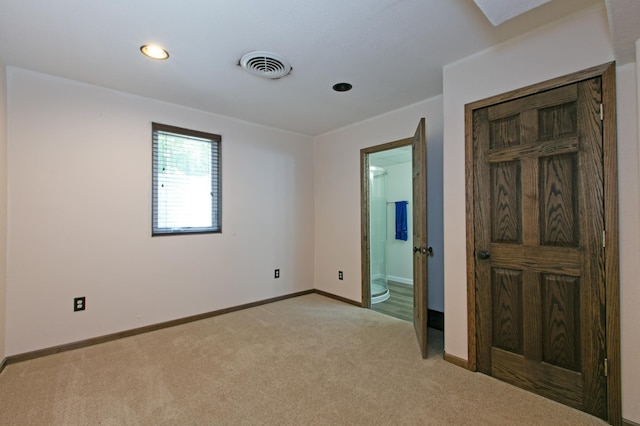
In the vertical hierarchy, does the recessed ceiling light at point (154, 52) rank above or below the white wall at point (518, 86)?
above

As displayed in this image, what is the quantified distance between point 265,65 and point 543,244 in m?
2.41

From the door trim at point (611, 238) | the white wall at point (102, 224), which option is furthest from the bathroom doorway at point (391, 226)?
the door trim at point (611, 238)

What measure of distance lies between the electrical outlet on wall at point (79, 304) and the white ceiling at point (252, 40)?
1999 millimetres

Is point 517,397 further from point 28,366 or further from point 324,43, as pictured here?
point 28,366

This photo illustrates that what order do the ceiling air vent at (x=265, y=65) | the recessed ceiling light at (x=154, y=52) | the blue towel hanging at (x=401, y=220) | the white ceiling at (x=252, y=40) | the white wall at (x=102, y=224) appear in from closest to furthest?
1. the white ceiling at (x=252, y=40)
2. the recessed ceiling light at (x=154, y=52)
3. the ceiling air vent at (x=265, y=65)
4. the white wall at (x=102, y=224)
5. the blue towel hanging at (x=401, y=220)

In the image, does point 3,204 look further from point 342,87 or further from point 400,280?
point 400,280

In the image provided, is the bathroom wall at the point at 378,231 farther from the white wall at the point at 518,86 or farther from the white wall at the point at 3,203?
the white wall at the point at 3,203

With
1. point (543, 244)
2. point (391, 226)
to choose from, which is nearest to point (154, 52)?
point (543, 244)

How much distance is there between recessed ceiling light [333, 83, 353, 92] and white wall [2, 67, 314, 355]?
1.53 metres

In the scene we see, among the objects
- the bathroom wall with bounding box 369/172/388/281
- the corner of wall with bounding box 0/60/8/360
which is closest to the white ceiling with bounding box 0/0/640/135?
the corner of wall with bounding box 0/60/8/360

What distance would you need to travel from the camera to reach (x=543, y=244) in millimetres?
1961

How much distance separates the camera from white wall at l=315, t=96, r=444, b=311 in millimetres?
3184

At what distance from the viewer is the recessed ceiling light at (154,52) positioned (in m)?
2.13

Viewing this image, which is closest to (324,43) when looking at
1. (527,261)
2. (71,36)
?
(71,36)
